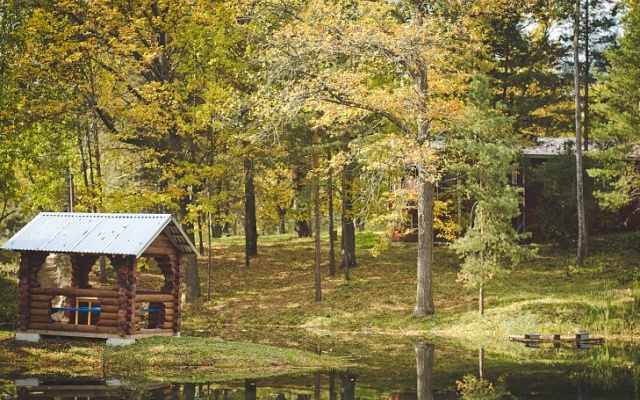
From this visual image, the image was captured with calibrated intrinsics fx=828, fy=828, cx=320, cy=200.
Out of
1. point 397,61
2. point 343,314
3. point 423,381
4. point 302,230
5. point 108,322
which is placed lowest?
point 343,314

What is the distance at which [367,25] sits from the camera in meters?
28.1

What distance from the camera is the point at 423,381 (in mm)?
17344

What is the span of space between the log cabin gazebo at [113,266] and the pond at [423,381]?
140 inches

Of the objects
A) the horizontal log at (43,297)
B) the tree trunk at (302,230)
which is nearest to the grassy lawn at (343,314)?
the horizontal log at (43,297)

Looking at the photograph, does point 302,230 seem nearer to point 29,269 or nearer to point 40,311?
point 29,269

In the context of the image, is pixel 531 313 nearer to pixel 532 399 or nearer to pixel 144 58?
pixel 532 399

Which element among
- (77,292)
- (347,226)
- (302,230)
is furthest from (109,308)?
(302,230)

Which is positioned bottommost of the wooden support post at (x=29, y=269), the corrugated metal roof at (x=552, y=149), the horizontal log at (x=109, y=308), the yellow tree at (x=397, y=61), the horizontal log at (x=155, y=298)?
the horizontal log at (x=109, y=308)

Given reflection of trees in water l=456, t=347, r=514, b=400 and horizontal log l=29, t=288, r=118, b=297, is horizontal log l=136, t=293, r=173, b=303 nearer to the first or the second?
horizontal log l=29, t=288, r=118, b=297

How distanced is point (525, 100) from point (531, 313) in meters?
12.4

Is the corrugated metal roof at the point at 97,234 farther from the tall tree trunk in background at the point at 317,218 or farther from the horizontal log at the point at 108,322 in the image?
the tall tree trunk in background at the point at 317,218

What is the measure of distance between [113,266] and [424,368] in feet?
28.8

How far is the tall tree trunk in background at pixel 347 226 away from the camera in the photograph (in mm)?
34969

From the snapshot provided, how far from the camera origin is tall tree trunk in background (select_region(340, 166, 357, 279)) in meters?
35.0
